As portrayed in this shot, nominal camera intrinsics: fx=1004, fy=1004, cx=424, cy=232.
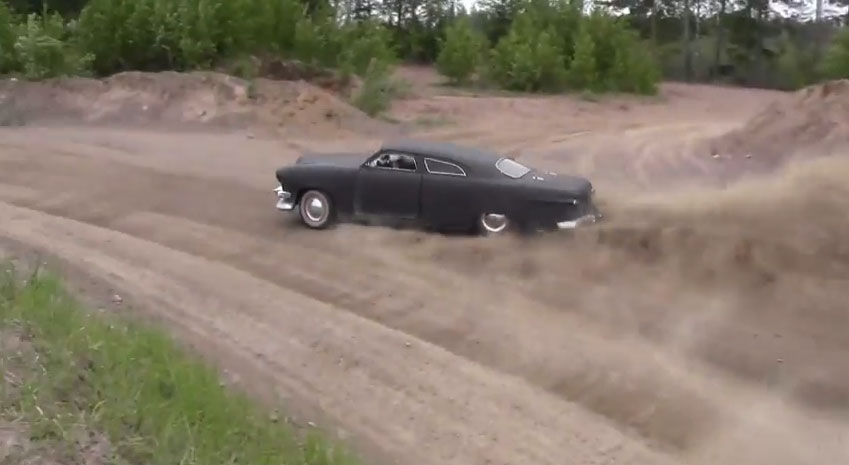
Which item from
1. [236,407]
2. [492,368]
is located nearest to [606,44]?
[492,368]

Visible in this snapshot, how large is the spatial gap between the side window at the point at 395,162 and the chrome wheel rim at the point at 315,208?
874 millimetres

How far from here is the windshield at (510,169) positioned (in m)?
12.8

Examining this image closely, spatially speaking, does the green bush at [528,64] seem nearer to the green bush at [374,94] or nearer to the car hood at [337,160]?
the green bush at [374,94]

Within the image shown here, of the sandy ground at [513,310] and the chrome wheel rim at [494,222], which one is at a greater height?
the chrome wheel rim at [494,222]

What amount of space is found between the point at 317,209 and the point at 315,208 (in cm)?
3

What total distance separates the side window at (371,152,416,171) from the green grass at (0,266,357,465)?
5578 millimetres

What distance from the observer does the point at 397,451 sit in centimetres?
763

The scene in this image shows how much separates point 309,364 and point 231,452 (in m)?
3.11

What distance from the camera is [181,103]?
2523 cm

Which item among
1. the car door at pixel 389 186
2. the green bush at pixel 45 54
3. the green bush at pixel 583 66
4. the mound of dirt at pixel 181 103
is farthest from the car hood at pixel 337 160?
the green bush at pixel 583 66

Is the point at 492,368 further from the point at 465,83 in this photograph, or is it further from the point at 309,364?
the point at 465,83

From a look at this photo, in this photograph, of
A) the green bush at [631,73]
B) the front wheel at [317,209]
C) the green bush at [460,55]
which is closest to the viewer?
the front wheel at [317,209]

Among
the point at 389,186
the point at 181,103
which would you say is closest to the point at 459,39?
the point at 181,103

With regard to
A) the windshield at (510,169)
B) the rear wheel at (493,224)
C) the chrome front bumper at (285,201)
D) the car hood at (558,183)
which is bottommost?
the rear wheel at (493,224)
